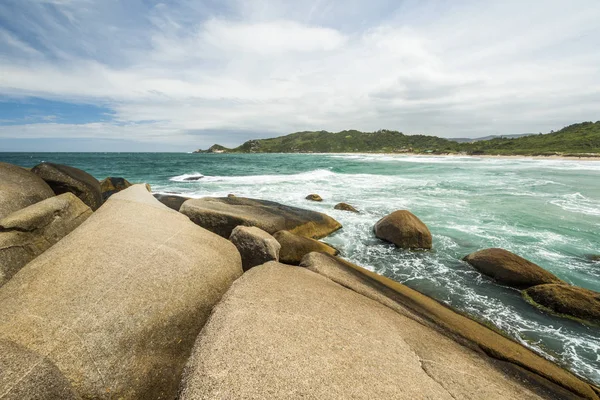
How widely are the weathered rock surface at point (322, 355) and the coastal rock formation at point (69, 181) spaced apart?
25.7 ft

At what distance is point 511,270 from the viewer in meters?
7.85

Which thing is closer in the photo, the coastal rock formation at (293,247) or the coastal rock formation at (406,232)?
the coastal rock formation at (293,247)

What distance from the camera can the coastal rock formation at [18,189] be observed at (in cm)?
627

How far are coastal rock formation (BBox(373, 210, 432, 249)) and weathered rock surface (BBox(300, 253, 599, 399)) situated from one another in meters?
4.61

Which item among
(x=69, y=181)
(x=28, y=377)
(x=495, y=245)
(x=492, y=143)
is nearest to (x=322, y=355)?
(x=28, y=377)

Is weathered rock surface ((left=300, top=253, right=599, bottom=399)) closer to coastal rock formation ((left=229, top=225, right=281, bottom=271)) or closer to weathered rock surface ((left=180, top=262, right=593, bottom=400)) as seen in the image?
weathered rock surface ((left=180, top=262, right=593, bottom=400))

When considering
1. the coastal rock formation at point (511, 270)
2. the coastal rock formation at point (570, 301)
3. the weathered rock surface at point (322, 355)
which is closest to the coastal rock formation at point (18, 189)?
the weathered rock surface at point (322, 355)

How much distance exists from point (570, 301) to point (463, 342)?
443 centimetres

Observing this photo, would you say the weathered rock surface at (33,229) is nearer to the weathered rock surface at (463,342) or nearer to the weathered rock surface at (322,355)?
the weathered rock surface at (322,355)

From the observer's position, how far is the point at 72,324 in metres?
3.49

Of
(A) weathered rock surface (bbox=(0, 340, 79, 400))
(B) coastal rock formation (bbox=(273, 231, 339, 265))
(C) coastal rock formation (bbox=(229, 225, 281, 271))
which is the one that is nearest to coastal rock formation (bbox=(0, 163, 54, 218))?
(A) weathered rock surface (bbox=(0, 340, 79, 400))

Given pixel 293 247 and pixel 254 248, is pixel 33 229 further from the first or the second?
pixel 293 247

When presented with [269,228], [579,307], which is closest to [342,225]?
[269,228]

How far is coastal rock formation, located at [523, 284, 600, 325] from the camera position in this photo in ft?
21.1
